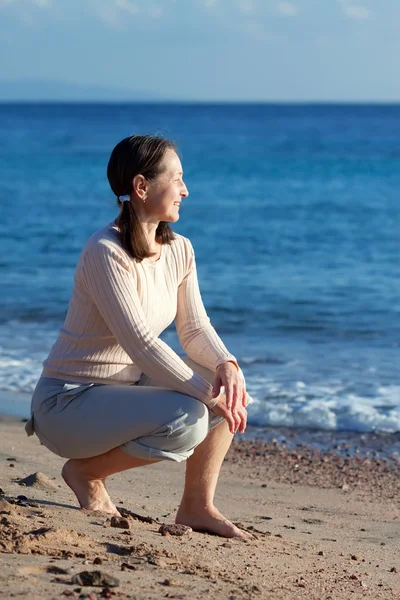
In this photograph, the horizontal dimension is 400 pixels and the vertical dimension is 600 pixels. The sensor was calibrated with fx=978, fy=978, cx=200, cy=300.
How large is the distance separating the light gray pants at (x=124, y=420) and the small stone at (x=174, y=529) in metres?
0.28

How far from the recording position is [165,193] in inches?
145

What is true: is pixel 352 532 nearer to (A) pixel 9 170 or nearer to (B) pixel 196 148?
(A) pixel 9 170

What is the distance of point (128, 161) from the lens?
3.65 m

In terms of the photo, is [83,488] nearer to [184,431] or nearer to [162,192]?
[184,431]

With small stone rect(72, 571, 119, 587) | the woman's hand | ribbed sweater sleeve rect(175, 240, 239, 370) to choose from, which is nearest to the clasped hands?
the woman's hand

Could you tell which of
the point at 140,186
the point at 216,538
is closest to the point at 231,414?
the point at 216,538

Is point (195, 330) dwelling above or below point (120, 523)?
above

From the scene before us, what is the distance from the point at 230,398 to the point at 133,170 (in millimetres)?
917

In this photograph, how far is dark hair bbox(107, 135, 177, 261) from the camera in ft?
11.9

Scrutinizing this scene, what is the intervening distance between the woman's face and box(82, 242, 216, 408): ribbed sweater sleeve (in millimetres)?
263

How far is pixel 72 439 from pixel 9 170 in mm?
31932

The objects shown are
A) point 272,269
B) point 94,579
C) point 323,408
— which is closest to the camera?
point 94,579

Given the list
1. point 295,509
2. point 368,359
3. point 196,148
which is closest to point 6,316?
point 368,359

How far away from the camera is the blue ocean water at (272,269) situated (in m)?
7.28
